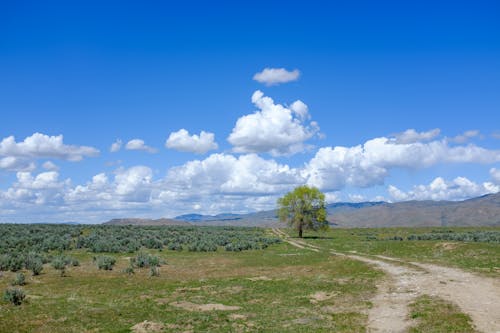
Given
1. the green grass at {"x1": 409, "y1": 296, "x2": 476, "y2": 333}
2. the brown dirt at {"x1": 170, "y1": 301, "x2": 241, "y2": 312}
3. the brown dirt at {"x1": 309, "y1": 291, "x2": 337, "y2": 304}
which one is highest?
the green grass at {"x1": 409, "y1": 296, "x2": 476, "y2": 333}

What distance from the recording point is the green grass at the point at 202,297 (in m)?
19.1

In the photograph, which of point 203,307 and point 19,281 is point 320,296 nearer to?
point 203,307

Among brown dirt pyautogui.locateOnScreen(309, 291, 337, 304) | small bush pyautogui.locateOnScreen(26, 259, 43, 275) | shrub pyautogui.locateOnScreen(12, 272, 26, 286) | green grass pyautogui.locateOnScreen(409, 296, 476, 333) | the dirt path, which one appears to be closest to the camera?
green grass pyautogui.locateOnScreen(409, 296, 476, 333)

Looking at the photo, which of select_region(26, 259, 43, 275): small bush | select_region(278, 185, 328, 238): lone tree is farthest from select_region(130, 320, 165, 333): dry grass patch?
select_region(278, 185, 328, 238): lone tree

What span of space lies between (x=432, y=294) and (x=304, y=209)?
58.6 m

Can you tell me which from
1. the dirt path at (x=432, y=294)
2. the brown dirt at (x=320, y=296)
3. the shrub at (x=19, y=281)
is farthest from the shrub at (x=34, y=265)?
the dirt path at (x=432, y=294)

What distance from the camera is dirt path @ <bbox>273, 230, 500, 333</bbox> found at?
692 inches

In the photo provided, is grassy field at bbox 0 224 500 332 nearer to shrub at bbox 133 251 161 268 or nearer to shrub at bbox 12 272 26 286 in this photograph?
shrub at bbox 12 272 26 286

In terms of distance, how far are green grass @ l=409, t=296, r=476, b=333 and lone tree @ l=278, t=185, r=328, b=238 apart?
59.5 meters

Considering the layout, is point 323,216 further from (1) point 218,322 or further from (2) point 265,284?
(1) point 218,322

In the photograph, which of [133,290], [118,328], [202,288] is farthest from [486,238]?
[118,328]

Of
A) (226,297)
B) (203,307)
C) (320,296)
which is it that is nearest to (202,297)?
(226,297)

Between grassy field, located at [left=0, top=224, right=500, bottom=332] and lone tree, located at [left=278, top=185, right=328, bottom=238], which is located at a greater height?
lone tree, located at [left=278, top=185, right=328, bottom=238]

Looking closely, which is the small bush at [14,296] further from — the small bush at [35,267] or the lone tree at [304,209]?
the lone tree at [304,209]
